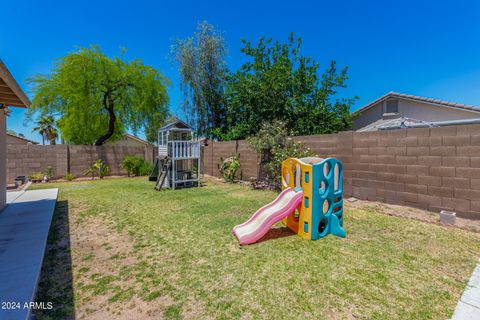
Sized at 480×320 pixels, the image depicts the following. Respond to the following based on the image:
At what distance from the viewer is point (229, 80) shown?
13.8 meters

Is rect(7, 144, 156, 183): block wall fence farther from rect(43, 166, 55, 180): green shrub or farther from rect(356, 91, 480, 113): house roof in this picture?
rect(356, 91, 480, 113): house roof

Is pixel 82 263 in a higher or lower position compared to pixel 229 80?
lower

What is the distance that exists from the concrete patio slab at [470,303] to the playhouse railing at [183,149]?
304 inches

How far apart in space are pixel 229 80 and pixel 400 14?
327 inches

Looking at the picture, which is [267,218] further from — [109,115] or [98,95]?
[109,115]

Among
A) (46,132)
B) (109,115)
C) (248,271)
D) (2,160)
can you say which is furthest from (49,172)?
(46,132)

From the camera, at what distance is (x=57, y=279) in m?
2.59

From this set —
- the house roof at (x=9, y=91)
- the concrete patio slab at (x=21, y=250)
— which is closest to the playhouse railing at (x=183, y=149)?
the concrete patio slab at (x=21, y=250)

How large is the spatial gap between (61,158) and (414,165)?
13159 millimetres

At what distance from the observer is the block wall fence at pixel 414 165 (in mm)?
4239

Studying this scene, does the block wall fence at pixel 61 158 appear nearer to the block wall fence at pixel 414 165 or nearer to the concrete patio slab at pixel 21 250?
the concrete patio slab at pixel 21 250

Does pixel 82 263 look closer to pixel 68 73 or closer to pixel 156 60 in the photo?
pixel 68 73

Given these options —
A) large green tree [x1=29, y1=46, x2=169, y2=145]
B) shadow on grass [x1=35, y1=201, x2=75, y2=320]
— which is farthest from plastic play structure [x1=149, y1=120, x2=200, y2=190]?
large green tree [x1=29, y1=46, x2=169, y2=145]

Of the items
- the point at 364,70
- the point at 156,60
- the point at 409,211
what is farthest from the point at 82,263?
the point at 364,70
